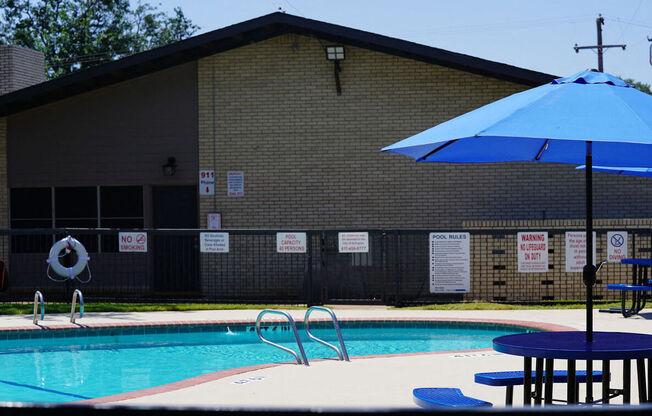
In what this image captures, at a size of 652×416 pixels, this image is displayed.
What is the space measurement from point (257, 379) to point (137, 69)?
11.9m

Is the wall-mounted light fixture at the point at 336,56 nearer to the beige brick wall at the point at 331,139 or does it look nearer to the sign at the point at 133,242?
the beige brick wall at the point at 331,139

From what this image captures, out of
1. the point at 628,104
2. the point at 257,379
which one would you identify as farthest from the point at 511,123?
the point at 257,379

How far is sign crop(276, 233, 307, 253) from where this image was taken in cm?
1628

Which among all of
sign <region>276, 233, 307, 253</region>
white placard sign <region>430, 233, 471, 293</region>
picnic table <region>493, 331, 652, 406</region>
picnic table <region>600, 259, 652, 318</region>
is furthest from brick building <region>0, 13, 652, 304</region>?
picnic table <region>493, 331, 652, 406</region>

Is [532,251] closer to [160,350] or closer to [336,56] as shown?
[336,56]

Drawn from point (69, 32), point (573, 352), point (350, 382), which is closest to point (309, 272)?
point (350, 382)

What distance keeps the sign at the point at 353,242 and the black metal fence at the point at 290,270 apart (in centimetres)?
21

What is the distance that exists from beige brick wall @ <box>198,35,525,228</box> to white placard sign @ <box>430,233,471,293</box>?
260cm

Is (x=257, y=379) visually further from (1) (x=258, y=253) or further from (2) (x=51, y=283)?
(2) (x=51, y=283)

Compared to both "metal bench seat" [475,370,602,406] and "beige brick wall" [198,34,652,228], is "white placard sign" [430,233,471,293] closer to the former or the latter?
"beige brick wall" [198,34,652,228]

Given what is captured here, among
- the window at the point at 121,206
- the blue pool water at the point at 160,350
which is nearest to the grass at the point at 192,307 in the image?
the blue pool water at the point at 160,350

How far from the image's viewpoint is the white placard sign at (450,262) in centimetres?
1584

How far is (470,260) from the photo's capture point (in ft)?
52.9

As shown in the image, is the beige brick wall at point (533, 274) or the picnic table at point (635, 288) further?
the beige brick wall at point (533, 274)
